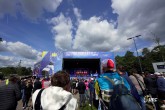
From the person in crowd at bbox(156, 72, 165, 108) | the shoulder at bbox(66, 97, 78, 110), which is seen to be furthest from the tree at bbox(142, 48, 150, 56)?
the shoulder at bbox(66, 97, 78, 110)

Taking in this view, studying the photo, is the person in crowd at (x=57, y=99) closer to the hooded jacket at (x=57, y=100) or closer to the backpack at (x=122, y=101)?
the hooded jacket at (x=57, y=100)

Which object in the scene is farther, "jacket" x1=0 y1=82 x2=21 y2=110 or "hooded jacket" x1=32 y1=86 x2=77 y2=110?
"jacket" x1=0 y1=82 x2=21 y2=110

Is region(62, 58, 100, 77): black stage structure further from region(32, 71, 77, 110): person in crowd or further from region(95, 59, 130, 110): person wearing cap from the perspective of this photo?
region(32, 71, 77, 110): person in crowd

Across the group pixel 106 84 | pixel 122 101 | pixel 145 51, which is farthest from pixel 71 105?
pixel 145 51

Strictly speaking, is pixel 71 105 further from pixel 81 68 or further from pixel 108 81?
pixel 81 68

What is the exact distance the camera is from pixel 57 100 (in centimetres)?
205

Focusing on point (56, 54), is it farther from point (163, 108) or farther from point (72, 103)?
point (72, 103)

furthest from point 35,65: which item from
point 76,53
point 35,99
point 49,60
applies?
point 35,99

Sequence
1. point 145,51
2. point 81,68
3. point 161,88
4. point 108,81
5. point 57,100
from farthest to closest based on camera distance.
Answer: point 145,51 → point 81,68 → point 161,88 → point 108,81 → point 57,100

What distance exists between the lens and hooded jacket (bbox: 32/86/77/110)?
2.04 metres

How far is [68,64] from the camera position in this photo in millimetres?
36281

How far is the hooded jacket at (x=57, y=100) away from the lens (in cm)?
204

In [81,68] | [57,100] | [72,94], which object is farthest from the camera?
[81,68]

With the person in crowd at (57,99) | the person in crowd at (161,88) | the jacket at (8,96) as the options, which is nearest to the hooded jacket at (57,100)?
the person in crowd at (57,99)
